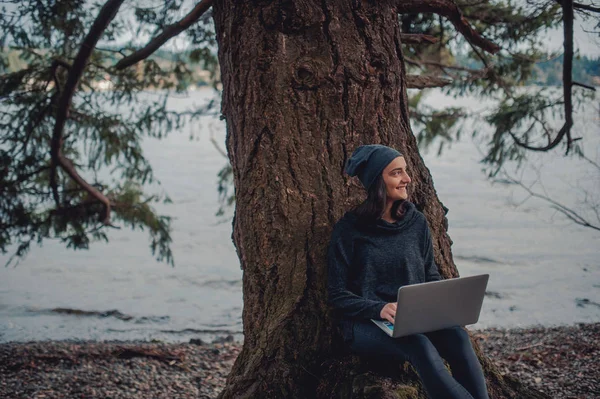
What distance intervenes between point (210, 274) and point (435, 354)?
9797 millimetres

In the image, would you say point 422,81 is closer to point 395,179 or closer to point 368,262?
point 395,179

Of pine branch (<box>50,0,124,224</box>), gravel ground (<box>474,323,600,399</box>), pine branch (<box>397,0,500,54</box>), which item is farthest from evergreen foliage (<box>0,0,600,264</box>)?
gravel ground (<box>474,323,600,399</box>)

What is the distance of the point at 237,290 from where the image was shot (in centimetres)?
1088

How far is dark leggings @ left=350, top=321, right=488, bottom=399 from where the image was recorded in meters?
2.43

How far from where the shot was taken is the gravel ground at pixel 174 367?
4.59 metres

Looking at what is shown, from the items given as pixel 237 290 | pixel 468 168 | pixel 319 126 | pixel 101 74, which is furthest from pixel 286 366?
pixel 468 168

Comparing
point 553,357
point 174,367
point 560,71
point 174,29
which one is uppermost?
point 174,29

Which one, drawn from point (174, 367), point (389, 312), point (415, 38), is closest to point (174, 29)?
point (415, 38)

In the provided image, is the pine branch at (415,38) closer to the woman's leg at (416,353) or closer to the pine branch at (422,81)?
the pine branch at (422,81)

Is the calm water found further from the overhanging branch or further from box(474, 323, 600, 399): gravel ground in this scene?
the overhanging branch

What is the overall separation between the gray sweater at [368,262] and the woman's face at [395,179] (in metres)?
0.12

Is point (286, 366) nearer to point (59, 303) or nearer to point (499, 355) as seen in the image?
point (499, 355)

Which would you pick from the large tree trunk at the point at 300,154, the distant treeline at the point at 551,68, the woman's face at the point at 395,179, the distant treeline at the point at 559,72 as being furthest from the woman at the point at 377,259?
the distant treeline at the point at 551,68

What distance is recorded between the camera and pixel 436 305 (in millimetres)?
2506
